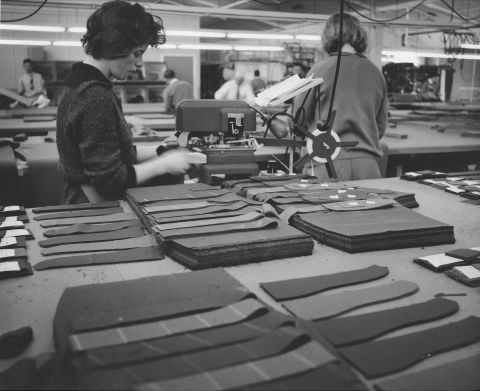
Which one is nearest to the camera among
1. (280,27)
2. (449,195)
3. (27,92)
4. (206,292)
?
(206,292)

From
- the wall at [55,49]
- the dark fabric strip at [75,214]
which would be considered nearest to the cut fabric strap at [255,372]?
the dark fabric strip at [75,214]

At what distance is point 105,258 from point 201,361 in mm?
583

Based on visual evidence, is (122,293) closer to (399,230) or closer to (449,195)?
(399,230)

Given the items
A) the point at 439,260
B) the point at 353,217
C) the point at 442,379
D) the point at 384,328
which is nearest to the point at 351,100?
the point at 353,217

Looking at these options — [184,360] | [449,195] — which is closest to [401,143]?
[449,195]

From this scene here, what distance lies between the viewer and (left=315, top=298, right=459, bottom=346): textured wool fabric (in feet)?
2.81

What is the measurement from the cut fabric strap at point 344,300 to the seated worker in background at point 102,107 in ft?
3.21

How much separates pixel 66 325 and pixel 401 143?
3.44 meters

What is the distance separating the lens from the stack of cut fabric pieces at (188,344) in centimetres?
68

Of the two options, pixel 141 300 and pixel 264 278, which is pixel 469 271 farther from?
pixel 141 300

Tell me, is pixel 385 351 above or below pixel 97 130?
below

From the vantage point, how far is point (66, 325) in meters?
0.83

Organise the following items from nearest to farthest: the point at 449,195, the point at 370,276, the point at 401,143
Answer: the point at 370,276 < the point at 449,195 < the point at 401,143

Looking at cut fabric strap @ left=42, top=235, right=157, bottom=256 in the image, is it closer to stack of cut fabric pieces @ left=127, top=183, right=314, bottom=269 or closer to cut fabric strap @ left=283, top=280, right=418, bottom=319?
stack of cut fabric pieces @ left=127, top=183, right=314, bottom=269
